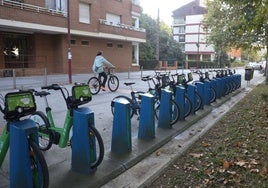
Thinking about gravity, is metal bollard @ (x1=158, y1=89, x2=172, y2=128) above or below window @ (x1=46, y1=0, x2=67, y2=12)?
below

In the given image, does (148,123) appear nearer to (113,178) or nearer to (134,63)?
(113,178)

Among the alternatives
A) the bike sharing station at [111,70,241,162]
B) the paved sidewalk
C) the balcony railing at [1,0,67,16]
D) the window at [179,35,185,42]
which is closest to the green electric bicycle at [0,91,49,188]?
the paved sidewalk

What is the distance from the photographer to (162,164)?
458 cm

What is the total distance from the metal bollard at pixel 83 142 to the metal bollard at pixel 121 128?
757mm

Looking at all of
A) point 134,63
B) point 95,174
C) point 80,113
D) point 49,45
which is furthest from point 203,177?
point 134,63

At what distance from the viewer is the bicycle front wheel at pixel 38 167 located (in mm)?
3207

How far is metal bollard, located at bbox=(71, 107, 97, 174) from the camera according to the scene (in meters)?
3.93

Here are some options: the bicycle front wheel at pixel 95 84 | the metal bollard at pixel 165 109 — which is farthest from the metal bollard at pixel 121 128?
the bicycle front wheel at pixel 95 84

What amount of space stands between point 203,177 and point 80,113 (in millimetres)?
1912

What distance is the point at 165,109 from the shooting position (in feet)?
20.5

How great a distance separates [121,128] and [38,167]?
5.64 ft

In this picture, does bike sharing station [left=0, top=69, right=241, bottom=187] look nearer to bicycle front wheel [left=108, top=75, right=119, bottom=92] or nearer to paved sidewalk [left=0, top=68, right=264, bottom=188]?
paved sidewalk [left=0, top=68, right=264, bottom=188]

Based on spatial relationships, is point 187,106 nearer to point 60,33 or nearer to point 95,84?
point 95,84

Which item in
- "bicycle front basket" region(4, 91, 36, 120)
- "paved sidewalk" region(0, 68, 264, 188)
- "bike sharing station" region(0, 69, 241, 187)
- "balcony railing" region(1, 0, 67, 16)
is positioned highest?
"balcony railing" region(1, 0, 67, 16)
